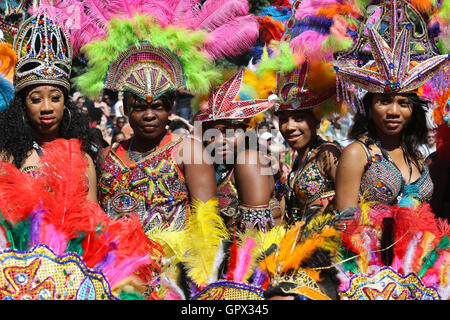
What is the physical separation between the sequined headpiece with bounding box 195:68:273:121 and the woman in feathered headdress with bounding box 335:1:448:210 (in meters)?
0.73

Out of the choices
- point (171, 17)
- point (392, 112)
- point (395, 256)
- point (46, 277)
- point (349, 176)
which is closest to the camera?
point (46, 277)

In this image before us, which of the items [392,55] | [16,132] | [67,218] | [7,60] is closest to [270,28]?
[392,55]

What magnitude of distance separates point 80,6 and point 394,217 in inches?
96.5

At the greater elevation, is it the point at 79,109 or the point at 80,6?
the point at 80,6

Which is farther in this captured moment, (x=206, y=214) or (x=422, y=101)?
(x=422, y=101)

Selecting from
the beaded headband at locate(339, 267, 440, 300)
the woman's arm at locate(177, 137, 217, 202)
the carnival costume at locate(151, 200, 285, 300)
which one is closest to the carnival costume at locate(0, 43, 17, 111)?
the woman's arm at locate(177, 137, 217, 202)

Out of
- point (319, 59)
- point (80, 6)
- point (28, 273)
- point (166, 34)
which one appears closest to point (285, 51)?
point (319, 59)

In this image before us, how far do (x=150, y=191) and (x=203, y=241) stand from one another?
1081 millimetres

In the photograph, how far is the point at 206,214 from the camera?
9.18 feet

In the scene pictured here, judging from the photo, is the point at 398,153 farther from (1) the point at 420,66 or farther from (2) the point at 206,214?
(2) the point at 206,214

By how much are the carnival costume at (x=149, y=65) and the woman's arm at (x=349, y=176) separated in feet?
3.15

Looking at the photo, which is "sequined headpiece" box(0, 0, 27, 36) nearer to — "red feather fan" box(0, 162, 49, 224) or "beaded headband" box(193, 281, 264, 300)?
"red feather fan" box(0, 162, 49, 224)

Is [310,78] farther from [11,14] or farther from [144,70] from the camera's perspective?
[11,14]

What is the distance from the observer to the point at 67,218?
260 centimetres
